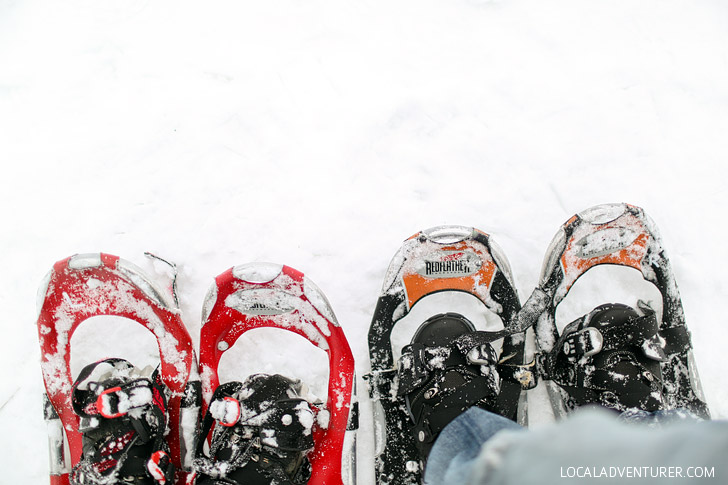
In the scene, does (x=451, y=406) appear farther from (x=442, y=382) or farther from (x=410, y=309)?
(x=410, y=309)

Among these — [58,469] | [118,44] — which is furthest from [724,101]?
[58,469]

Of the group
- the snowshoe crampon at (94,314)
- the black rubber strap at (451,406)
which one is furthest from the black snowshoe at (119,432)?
the black rubber strap at (451,406)

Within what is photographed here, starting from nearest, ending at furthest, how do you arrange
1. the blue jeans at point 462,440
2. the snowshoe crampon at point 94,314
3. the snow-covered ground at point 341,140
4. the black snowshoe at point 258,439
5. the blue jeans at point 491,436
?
the blue jeans at point 491,436, the blue jeans at point 462,440, the black snowshoe at point 258,439, the snowshoe crampon at point 94,314, the snow-covered ground at point 341,140

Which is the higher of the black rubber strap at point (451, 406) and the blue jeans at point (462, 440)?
the black rubber strap at point (451, 406)

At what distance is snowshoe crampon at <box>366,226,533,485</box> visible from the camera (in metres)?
1.31

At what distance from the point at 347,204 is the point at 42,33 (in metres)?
1.35

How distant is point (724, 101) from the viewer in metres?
1.64

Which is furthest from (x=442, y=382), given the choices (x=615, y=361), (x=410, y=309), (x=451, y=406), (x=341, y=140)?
(x=341, y=140)

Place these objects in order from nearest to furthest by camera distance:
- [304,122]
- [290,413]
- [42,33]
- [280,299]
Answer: [290,413]
[280,299]
[304,122]
[42,33]

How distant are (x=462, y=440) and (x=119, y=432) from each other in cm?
91

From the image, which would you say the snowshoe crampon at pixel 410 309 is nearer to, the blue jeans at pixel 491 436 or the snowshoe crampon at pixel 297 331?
the snowshoe crampon at pixel 297 331

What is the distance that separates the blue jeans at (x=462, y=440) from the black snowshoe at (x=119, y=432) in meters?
0.75

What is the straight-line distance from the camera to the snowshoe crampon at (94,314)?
Result: 129cm

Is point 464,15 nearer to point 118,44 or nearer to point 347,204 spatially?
point 347,204
